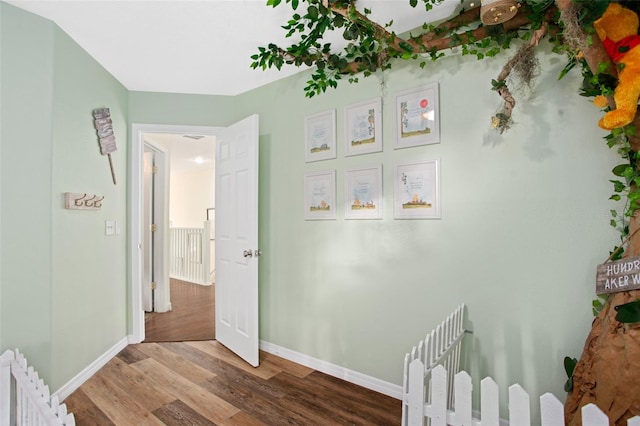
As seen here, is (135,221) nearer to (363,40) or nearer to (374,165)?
(374,165)

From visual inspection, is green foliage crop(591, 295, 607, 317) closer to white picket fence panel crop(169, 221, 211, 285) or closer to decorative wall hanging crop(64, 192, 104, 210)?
decorative wall hanging crop(64, 192, 104, 210)

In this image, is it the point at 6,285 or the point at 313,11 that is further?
the point at 6,285

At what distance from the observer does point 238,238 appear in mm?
2699

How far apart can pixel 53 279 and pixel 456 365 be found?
2523mm

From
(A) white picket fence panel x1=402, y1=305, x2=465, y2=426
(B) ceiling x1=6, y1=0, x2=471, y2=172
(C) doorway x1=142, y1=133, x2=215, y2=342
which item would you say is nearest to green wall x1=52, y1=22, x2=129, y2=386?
(B) ceiling x1=6, y1=0, x2=471, y2=172

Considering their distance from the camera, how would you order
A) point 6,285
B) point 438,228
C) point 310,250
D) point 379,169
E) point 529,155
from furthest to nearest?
point 310,250
point 379,169
point 438,228
point 6,285
point 529,155

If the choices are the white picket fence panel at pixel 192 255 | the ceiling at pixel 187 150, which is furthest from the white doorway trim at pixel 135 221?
the white picket fence panel at pixel 192 255

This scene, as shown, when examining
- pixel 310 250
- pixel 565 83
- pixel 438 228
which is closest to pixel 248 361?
pixel 310 250

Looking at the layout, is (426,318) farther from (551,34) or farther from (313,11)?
(313,11)

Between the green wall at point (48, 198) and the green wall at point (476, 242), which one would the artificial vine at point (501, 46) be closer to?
the green wall at point (476, 242)

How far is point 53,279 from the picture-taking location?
197cm

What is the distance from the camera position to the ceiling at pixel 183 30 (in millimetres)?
1846

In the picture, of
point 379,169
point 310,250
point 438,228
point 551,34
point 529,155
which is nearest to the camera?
point 551,34

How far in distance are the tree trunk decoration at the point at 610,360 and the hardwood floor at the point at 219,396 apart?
3.13 feet
